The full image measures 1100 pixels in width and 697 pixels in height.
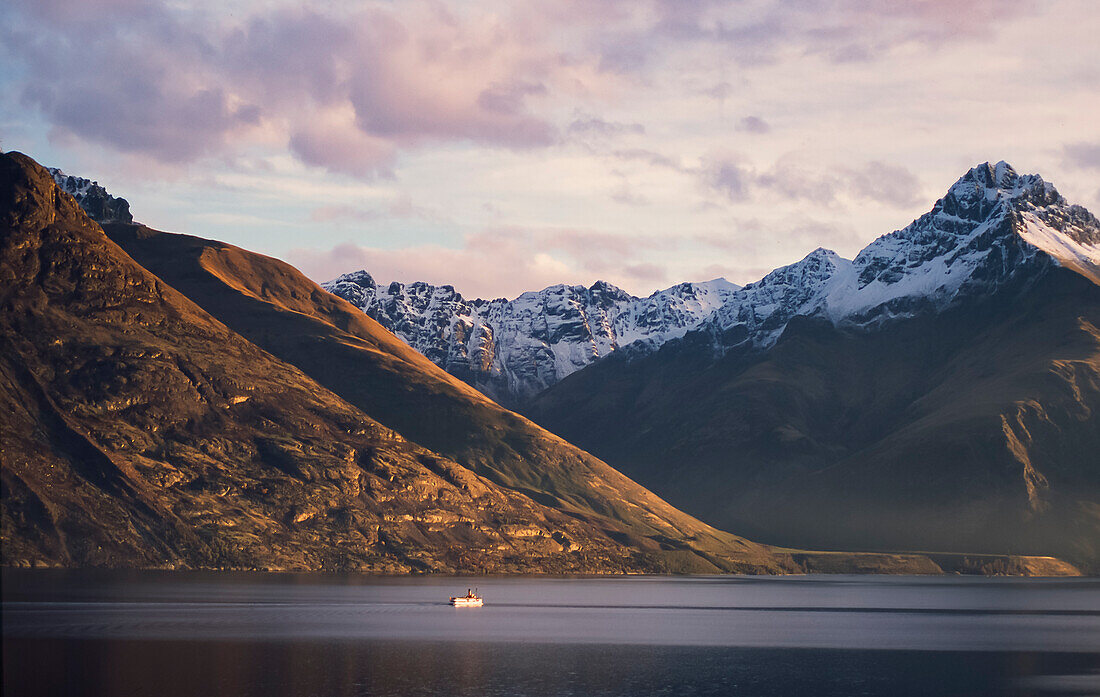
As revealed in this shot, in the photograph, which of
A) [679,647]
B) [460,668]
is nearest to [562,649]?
[679,647]

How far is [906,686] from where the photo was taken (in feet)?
460

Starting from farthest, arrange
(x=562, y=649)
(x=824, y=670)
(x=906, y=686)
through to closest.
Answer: (x=562, y=649), (x=824, y=670), (x=906, y=686)

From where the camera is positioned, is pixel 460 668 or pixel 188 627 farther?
pixel 188 627

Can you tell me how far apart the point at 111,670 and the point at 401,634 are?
66.0 metres

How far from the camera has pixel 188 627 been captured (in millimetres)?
A: 184750

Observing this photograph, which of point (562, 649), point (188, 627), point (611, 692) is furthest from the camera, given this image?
point (188, 627)

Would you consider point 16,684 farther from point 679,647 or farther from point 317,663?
point 679,647

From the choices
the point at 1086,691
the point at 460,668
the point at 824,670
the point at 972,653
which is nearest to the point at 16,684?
the point at 460,668

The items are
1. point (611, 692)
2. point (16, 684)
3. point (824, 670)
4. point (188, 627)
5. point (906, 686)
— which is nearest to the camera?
point (16, 684)

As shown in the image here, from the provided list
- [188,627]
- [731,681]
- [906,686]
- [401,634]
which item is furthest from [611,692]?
[188,627]

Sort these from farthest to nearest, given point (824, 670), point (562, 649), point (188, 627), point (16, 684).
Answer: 1. point (188, 627)
2. point (562, 649)
3. point (824, 670)
4. point (16, 684)

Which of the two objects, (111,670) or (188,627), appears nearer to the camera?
(111,670)

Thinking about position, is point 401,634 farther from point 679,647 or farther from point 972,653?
point 972,653

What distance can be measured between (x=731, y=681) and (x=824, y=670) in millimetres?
19047
